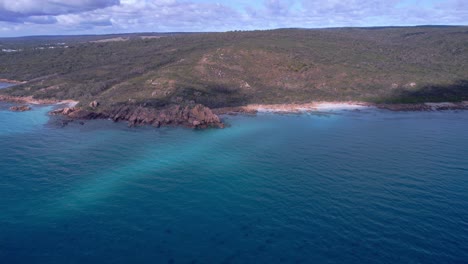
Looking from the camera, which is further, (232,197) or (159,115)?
(159,115)

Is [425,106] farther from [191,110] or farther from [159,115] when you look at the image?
[159,115]

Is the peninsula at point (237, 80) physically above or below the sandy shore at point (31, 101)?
above

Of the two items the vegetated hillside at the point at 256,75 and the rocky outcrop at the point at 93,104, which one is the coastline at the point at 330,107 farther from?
the rocky outcrop at the point at 93,104

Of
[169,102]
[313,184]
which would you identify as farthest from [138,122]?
[313,184]

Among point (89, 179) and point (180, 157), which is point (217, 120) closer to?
point (180, 157)

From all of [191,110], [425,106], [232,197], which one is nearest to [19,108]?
[191,110]

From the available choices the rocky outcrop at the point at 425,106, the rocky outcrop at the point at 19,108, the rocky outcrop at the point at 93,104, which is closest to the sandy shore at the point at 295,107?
the rocky outcrop at the point at 425,106
